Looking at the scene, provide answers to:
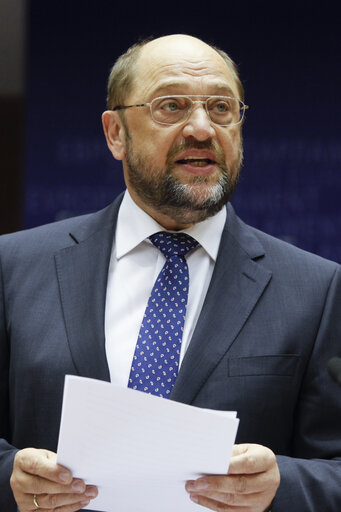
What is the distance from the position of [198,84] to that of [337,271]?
589mm

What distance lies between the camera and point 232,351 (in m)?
2.02

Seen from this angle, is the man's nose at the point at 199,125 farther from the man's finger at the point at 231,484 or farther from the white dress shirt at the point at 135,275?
the man's finger at the point at 231,484

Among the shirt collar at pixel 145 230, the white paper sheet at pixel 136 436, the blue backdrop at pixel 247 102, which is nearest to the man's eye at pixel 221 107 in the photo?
the shirt collar at pixel 145 230

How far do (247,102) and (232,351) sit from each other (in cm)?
212

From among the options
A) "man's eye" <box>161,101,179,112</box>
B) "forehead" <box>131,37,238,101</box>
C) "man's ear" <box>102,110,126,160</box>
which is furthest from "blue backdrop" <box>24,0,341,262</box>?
"man's eye" <box>161,101,179,112</box>

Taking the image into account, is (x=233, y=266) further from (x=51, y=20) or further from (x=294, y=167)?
(x=51, y=20)

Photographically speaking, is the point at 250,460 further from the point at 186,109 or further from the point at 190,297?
the point at 186,109

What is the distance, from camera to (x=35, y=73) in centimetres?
395

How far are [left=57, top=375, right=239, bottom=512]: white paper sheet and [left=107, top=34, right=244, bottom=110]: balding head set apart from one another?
Result: 995 mm

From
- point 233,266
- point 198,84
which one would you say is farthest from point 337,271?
point 198,84

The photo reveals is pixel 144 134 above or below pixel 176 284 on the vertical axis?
above

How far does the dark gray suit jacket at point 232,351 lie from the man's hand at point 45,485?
19cm

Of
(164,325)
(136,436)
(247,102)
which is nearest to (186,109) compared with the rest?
(164,325)

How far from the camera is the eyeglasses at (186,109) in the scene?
7.04 feet
